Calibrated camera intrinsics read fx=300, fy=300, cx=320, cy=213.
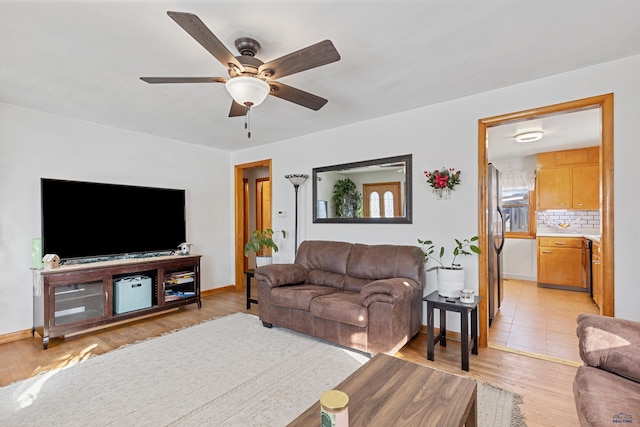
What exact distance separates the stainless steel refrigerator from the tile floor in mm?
258

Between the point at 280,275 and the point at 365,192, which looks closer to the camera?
the point at 280,275

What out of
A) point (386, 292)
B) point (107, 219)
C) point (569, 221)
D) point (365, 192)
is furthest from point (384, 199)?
point (569, 221)

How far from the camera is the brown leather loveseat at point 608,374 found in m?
1.20

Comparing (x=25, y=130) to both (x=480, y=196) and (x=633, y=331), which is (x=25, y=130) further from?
(x=633, y=331)

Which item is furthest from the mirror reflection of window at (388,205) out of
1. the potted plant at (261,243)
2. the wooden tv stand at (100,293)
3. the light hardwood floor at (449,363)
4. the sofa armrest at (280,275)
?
the wooden tv stand at (100,293)

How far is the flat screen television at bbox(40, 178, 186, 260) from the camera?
3.28 meters

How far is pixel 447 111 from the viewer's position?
125 inches

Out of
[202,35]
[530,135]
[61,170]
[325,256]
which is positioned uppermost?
[530,135]

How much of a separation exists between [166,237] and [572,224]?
6.89 m

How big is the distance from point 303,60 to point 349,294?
A: 2.24m

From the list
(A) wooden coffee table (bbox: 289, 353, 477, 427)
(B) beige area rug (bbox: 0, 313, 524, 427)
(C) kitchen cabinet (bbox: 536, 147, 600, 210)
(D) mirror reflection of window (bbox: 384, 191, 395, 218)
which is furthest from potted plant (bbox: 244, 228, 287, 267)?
(C) kitchen cabinet (bbox: 536, 147, 600, 210)

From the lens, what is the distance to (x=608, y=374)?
4.85 feet

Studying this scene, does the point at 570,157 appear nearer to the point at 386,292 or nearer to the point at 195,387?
the point at 386,292

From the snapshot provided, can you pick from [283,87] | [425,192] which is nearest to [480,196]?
[425,192]
